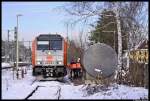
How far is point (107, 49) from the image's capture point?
1103 inches

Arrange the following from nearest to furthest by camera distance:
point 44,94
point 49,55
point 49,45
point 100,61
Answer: point 44,94 → point 100,61 → point 49,55 → point 49,45

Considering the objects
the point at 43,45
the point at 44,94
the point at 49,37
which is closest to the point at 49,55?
the point at 43,45

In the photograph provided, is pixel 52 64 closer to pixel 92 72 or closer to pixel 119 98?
pixel 92 72

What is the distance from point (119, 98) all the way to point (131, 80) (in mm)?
6492

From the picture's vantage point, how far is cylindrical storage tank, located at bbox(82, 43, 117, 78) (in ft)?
90.7

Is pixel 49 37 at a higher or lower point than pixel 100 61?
higher

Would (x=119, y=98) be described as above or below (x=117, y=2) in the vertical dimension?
below

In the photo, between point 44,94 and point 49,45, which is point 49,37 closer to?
point 49,45

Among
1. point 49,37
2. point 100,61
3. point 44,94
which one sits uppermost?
point 49,37

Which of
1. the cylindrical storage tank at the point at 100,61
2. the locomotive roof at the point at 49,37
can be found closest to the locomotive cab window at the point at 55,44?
the locomotive roof at the point at 49,37

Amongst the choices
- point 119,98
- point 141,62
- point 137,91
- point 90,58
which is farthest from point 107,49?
point 119,98

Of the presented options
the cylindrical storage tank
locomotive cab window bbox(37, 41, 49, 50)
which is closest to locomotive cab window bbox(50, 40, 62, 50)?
locomotive cab window bbox(37, 41, 49, 50)

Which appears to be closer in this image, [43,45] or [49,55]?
[49,55]

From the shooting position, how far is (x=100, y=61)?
27.7 meters
